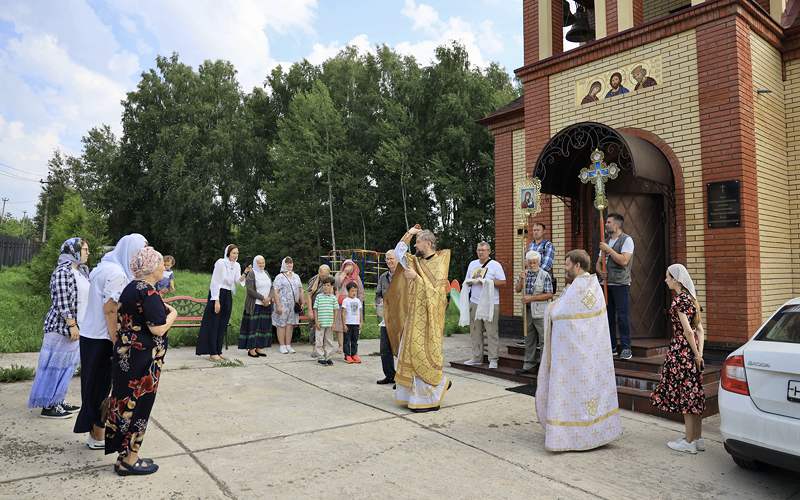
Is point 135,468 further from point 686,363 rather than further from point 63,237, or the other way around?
point 63,237

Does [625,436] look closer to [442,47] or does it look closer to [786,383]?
[786,383]

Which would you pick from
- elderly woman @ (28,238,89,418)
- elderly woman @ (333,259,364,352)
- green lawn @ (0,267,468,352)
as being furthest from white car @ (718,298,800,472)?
green lawn @ (0,267,468,352)

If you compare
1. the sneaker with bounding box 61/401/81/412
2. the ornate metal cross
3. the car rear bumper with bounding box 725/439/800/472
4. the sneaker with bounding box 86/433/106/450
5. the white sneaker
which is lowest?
the white sneaker

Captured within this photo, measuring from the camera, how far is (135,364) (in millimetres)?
3691

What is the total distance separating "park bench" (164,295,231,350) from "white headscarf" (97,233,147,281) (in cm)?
626

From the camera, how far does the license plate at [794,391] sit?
3.39 m

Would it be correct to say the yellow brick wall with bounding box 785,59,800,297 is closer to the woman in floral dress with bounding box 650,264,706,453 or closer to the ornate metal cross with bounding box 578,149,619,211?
the ornate metal cross with bounding box 578,149,619,211

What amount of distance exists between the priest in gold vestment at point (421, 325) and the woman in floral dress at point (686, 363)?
7.36 ft

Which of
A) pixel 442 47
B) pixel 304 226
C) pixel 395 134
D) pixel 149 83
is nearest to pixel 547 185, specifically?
pixel 395 134

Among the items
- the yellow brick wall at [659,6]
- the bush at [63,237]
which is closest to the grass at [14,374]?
the bush at [63,237]

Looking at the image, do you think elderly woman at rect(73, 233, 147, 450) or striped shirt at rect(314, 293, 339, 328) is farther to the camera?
striped shirt at rect(314, 293, 339, 328)

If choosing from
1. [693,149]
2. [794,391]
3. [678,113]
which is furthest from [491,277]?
[794,391]

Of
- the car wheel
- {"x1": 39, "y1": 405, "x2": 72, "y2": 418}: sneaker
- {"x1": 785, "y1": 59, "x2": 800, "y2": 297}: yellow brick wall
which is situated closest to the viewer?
the car wheel

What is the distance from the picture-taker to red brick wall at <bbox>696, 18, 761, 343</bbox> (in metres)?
6.78
